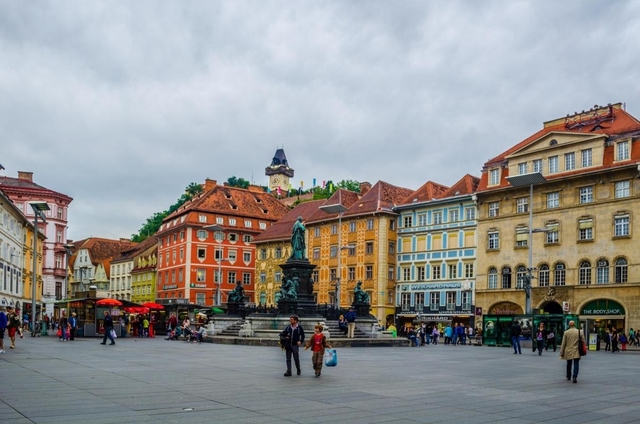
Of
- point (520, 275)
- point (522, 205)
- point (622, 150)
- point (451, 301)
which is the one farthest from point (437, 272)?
point (622, 150)

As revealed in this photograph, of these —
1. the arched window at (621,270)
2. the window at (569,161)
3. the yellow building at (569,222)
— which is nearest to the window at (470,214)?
the yellow building at (569,222)

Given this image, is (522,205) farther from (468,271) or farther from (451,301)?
(451,301)

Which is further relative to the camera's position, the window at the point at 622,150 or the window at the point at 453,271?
the window at the point at 453,271

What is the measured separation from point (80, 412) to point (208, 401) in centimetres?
233

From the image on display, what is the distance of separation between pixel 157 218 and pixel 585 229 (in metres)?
90.5

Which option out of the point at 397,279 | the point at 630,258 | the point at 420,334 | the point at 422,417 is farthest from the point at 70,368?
the point at 397,279

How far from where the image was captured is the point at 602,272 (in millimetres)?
53531

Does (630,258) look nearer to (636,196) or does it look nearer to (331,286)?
(636,196)

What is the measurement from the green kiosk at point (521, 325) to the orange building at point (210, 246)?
43.0m

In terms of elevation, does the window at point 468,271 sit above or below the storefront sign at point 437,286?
above

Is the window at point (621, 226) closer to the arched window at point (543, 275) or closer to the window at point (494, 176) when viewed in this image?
the arched window at point (543, 275)

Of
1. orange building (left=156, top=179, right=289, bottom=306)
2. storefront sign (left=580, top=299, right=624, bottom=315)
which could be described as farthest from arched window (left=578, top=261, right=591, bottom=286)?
orange building (left=156, top=179, right=289, bottom=306)

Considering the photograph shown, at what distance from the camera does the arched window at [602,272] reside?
53156mm

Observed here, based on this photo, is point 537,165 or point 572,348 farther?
point 537,165
